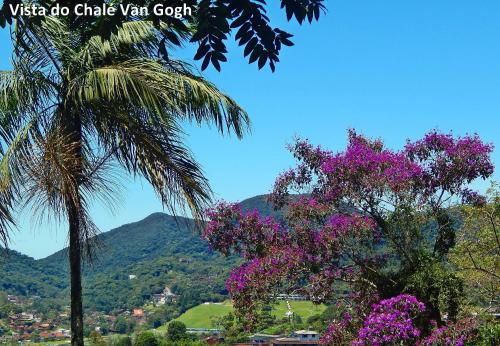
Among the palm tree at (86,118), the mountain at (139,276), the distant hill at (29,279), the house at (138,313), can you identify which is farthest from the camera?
the distant hill at (29,279)

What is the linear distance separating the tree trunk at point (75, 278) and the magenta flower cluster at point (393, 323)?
4165 mm

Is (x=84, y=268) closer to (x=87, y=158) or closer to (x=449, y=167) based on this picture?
(x=87, y=158)

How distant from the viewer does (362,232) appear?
9.21 m

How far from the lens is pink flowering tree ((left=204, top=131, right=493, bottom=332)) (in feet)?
29.8

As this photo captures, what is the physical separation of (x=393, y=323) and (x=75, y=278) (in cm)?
440

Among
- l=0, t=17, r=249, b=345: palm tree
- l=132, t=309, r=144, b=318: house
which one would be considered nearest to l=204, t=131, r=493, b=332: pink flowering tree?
l=0, t=17, r=249, b=345: palm tree

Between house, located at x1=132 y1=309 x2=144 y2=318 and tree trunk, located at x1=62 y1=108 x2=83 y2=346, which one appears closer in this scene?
tree trunk, located at x1=62 y1=108 x2=83 y2=346

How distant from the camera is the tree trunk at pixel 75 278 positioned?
17.7 feet

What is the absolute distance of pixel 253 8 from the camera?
9.03 feet

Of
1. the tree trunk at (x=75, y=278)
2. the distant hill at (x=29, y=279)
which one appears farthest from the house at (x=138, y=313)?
the tree trunk at (x=75, y=278)

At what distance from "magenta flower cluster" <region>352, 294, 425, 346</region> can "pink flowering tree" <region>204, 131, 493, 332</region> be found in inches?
15.2

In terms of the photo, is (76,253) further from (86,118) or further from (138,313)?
(138,313)

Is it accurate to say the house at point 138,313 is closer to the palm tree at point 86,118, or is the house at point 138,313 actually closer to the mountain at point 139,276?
the mountain at point 139,276

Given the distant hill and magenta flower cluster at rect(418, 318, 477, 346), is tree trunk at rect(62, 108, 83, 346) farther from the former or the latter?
the distant hill
